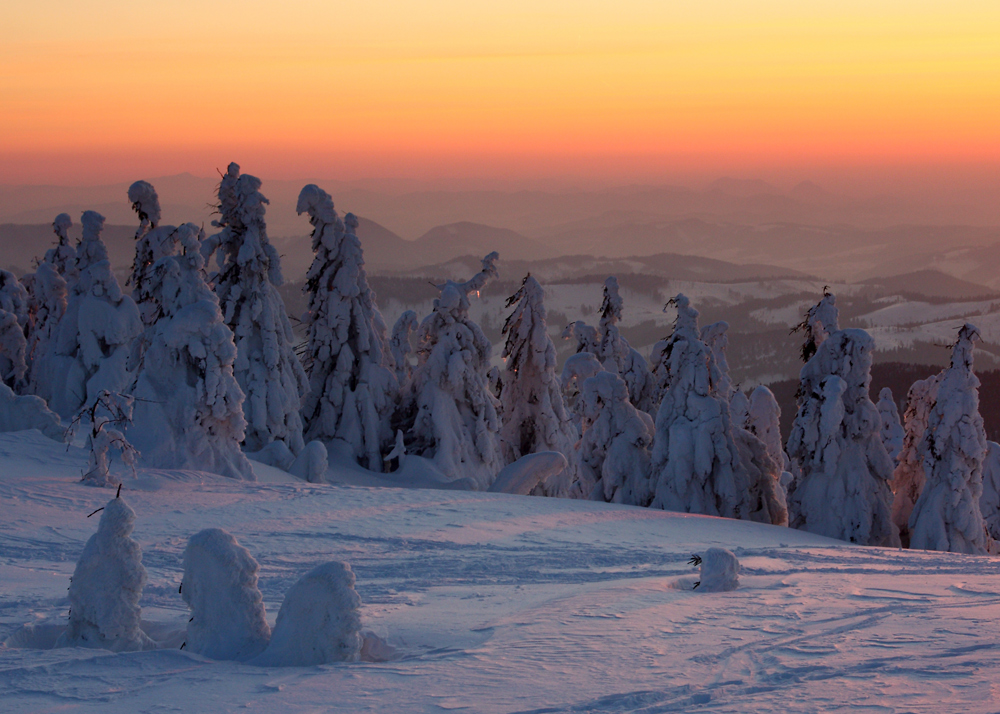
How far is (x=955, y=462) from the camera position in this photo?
62.8ft

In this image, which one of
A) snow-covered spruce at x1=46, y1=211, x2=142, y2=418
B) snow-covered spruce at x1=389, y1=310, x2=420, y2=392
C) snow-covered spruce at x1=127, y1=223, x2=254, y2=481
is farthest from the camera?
snow-covered spruce at x1=389, y1=310, x2=420, y2=392

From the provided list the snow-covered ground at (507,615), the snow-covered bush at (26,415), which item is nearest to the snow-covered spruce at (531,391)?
the snow-covered ground at (507,615)

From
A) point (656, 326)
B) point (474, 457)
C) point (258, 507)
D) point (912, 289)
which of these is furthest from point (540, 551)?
point (912, 289)

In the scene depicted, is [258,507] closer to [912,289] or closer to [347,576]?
[347,576]

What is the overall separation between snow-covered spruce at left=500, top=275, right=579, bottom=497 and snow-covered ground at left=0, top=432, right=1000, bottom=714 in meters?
13.3

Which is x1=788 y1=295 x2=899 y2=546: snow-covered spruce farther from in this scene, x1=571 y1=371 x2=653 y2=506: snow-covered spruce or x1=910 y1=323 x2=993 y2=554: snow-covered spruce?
x1=571 y1=371 x2=653 y2=506: snow-covered spruce

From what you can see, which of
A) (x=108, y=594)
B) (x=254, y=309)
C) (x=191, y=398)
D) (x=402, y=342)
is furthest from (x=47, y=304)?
(x=108, y=594)

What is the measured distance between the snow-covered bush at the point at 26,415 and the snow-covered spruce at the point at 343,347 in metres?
10.3

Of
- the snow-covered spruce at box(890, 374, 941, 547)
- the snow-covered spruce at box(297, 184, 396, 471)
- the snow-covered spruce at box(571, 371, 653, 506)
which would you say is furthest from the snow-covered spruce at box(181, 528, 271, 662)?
the snow-covered spruce at box(297, 184, 396, 471)

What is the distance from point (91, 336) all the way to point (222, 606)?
22.0m

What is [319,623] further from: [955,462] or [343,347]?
[343,347]

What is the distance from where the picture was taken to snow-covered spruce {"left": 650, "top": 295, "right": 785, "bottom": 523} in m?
19.5

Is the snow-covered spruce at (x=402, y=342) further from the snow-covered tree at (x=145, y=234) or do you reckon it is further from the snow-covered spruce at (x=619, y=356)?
the snow-covered tree at (x=145, y=234)

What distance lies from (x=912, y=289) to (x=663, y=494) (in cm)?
18175
